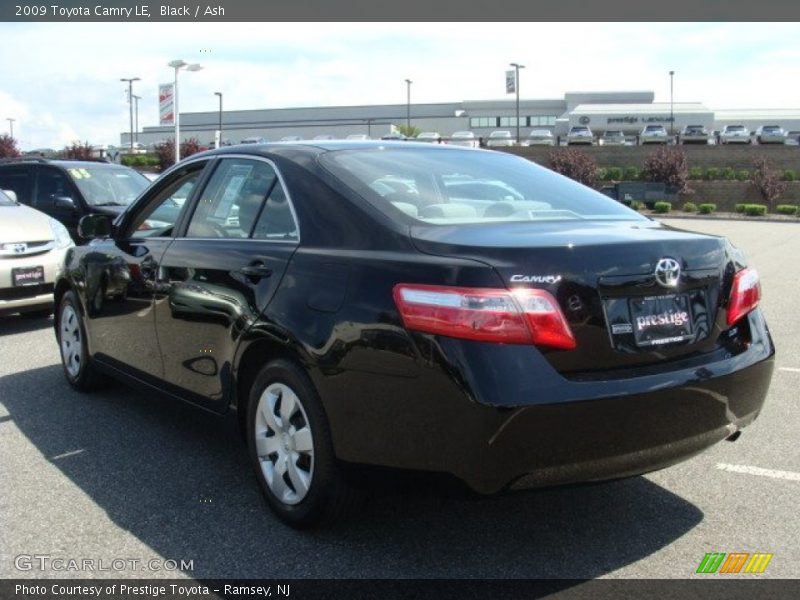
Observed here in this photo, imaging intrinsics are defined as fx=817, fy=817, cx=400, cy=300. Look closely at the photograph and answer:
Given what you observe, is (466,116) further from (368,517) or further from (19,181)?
(368,517)

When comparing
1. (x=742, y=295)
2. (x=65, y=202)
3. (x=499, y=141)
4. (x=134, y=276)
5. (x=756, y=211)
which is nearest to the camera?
(x=742, y=295)

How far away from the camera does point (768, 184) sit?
41812mm

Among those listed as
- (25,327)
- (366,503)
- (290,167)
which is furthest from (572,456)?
(25,327)

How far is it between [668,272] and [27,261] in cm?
666

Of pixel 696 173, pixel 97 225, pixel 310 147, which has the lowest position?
pixel 97 225

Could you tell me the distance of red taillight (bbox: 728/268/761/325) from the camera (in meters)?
3.31

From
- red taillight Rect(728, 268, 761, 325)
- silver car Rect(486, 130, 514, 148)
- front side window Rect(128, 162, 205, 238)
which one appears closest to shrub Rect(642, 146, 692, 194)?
silver car Rect(486, 130, 514, 148)

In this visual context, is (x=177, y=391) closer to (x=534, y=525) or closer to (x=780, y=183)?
(x=534, y=525)

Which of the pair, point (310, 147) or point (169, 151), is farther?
point (169, 151)

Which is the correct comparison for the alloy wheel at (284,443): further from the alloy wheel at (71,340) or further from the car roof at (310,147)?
the alloy wheel at (71,340)

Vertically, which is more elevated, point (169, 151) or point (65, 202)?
point (169, 151)

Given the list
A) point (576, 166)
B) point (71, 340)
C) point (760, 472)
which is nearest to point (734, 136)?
point (576, 166)

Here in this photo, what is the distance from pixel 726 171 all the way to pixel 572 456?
161ft

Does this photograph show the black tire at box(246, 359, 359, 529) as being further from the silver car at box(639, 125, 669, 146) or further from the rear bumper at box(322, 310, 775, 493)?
the silver car at box(639, 125, 669, 146)
